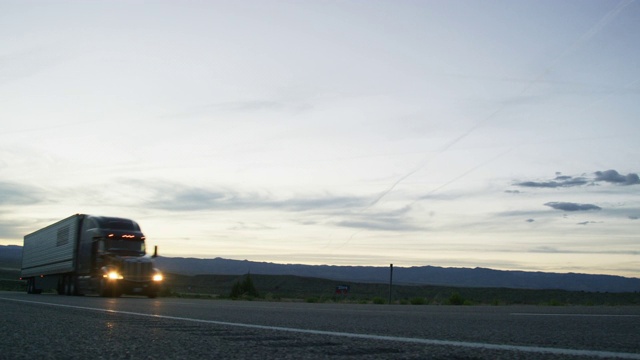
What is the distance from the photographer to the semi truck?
3156 cm

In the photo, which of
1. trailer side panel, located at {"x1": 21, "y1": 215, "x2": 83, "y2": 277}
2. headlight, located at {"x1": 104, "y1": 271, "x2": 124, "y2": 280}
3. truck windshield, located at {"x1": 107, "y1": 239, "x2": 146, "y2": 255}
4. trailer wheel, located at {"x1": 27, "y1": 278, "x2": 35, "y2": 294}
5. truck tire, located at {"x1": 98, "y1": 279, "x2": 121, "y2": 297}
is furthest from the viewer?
trailer wheel, located at {"x1": 27, "y1": 278, "x2": 35, "y2": 294}

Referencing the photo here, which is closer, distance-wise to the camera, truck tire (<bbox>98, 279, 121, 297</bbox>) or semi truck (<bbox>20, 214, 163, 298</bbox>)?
truck tire (<bbox>98, 279, 121, 297</bbox>)

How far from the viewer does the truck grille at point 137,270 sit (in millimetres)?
31656

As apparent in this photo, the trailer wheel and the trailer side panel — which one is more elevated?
the trailer side panel

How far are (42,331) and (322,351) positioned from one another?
3.56 meters

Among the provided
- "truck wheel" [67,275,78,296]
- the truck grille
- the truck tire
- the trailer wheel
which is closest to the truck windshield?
the truck grille

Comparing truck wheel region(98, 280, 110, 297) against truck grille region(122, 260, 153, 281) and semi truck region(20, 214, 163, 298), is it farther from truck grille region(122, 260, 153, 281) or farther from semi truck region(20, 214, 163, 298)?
truck grille region(122, 260, 153, 281)

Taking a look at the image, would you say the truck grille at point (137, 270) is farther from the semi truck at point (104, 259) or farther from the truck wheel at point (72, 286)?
the truck wheel at point (72, 286)

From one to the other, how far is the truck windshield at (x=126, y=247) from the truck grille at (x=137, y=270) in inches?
38.4

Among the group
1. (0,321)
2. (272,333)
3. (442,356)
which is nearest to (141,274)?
(0,321)

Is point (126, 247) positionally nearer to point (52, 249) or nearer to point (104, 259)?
point (104, 259)

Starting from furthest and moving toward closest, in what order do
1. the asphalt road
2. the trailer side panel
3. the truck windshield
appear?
the trailer side panel
the truck windshield
the asphalt road

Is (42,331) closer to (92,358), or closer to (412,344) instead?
(92,358)

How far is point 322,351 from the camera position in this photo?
493 cm
